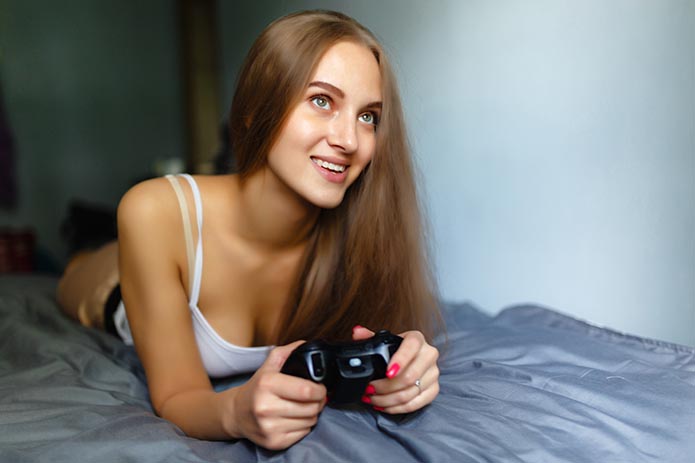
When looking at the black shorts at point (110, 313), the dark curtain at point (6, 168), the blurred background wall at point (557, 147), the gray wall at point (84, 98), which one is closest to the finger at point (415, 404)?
the blurred background wall at point (557, 147)

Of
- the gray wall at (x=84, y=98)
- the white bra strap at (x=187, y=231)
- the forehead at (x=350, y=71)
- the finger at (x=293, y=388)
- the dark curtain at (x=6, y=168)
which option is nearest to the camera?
the finger at (x=293, y=388)

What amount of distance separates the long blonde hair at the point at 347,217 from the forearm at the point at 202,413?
Answer: 11.0 inches

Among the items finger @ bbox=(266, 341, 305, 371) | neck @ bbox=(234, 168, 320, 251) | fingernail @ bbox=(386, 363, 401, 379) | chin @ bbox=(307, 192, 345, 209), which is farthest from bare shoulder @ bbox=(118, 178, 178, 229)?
fingernail @ bbox=(386, 363, 401, 379)

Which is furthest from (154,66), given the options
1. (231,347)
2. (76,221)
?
(231,347)

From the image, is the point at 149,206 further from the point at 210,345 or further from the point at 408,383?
the point at 408,383

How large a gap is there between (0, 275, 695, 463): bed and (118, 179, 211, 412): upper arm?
0.25 ft

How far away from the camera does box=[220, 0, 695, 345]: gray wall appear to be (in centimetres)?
118

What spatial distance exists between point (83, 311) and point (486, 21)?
3.96 ft

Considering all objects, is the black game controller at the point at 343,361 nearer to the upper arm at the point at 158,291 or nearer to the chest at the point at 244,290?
the upper arm at the point at 158,291

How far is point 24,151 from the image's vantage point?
3.58 metres

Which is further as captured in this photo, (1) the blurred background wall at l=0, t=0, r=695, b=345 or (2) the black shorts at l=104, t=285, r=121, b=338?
(2) the black shorts at l=104, t=285, r=121, b=338

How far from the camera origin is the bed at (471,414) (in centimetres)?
73

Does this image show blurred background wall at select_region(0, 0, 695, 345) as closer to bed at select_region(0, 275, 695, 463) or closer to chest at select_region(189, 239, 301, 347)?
bed at select_region(0, 275, 695, 463)

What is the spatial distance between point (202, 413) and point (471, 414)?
343 mm
